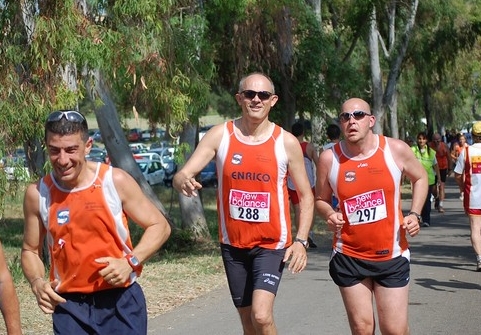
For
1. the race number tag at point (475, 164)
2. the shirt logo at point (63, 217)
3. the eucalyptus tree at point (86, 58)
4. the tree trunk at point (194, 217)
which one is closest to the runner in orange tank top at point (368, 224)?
the shirt logo at point (63, 217)

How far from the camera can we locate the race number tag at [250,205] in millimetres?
6840

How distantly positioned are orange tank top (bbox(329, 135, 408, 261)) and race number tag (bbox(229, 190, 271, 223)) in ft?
1.73

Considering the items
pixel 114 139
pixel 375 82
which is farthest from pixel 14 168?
pixel 375 82

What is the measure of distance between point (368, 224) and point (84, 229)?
2402mm

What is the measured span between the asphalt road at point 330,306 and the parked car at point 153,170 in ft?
103

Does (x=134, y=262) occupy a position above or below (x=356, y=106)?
below

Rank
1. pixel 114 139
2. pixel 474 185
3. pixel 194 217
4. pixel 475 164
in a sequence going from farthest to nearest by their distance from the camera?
pixel 194 217 < pixel 114 139 < pixel 475 164 < pixel 474 185

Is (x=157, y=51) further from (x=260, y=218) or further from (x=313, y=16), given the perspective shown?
(x=313, y=16)

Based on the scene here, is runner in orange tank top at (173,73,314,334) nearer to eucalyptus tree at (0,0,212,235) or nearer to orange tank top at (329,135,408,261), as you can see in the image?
orange tank top at (329,135,408,261)

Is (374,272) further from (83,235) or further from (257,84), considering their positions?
(83,235)

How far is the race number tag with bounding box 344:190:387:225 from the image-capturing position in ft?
22.5

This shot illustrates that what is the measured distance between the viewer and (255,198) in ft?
22.4

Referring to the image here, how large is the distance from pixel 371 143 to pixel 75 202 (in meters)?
2.56

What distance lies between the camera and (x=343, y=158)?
699cm
